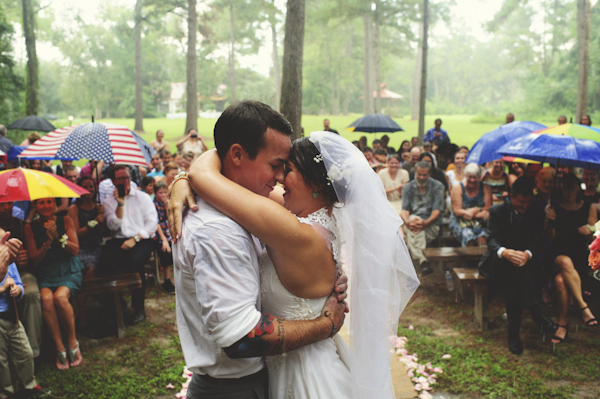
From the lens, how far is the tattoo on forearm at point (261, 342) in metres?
1.64

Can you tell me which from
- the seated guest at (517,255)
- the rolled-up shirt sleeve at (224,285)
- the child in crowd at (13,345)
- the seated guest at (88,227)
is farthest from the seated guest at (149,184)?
the rolled-up shirt sleeve at (224,285)

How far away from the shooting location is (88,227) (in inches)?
237

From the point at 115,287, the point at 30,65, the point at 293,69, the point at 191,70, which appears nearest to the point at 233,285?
the point at 115,287

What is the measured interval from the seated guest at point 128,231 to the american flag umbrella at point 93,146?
55 cm

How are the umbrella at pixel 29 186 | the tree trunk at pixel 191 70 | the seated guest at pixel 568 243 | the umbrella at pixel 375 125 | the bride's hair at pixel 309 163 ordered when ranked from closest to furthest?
the bride's hair at pixel 309 163 → the umbrella at pixel 29 186 → the seated guest at pixel 568 243 → the umbrella at pixel 375 125 → the tree trunk at pixel 191 70

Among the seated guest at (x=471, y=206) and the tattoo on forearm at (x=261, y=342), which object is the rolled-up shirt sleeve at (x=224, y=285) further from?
the seated guest at (x=471, y=206)

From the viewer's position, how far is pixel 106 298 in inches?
241

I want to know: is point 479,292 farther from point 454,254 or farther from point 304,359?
point 304,359

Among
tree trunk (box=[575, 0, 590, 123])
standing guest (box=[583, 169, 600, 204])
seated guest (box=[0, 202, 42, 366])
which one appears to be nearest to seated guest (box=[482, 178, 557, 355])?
standing guest (box=[583, 169, 600, 204])

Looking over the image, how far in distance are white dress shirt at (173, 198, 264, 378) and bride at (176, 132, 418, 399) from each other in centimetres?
15

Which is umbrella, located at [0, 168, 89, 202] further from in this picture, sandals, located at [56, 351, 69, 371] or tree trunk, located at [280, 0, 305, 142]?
tree trunk, located at [280, 0, 305, 142]

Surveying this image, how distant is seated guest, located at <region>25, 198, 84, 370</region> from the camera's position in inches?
190

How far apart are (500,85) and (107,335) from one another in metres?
77.8

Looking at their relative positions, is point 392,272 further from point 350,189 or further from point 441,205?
point 441,205
